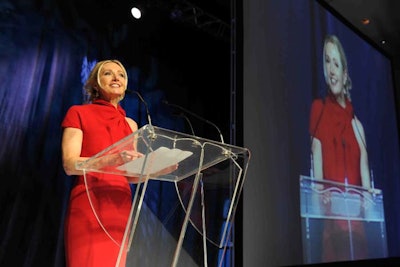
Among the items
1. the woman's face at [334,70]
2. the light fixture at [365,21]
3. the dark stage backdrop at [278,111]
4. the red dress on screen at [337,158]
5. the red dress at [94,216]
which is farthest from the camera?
the light fixture at [365,21]

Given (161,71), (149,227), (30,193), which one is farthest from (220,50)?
(149,227)

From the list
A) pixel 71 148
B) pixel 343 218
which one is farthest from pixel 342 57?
pixel 71 148

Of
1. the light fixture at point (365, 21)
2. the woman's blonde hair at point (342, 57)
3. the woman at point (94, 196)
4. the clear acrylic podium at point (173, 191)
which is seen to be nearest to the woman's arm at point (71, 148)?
the woman at point (94, 196)

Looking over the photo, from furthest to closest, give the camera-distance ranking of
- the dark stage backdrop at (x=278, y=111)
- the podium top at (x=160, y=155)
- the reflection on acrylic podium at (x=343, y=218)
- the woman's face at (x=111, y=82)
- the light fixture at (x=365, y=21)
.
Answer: the light fixture at (x=365, y=21), the reflection on acrylic podium at (x=343, y=218), the dark stage backdrop at (x=278, y=111), the woman's face at (x=111, y=82), the podium top at (x=160, y=155)

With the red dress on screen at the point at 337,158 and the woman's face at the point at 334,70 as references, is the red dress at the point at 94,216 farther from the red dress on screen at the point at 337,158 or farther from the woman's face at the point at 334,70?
the woman's face at the point at 334,70

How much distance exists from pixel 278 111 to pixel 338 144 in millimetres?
853

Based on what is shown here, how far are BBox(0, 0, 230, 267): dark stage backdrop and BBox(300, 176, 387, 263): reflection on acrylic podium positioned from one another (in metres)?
1.27

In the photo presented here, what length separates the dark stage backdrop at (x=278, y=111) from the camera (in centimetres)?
239

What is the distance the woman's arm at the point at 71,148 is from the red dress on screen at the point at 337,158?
207 centimetres

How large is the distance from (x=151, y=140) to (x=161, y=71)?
7.20ft

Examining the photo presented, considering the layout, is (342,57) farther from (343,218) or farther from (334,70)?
(343,218)

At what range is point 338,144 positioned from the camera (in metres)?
3.24

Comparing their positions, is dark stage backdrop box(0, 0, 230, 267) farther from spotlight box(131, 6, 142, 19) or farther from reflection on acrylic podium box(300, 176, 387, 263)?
reflection on acrylic podium box(300, 176, 387, 263)

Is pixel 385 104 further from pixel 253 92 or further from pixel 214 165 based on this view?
pixel 214 165
